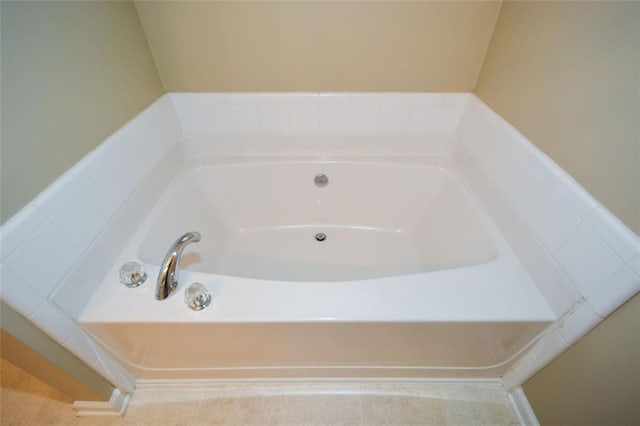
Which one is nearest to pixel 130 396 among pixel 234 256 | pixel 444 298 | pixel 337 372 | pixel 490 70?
pixel 234 256

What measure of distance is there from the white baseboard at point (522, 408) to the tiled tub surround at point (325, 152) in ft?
0.13

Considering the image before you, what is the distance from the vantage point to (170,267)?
669 mm

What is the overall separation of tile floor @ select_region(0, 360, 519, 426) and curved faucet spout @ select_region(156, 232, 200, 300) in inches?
22.1

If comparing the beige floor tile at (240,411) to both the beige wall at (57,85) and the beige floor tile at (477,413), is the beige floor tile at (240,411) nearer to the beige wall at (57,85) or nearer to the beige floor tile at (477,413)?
the beige floor tile at (477,413)

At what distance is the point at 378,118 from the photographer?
1.30m

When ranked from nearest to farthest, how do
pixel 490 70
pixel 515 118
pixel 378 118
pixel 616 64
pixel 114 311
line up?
pixel 616 64, pixel 114 311, pixel 515 118, pixel 490 70, pixel 378 118

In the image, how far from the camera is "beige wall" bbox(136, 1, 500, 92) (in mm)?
1022

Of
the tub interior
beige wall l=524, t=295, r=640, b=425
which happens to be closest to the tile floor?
beige wall l=524, t=295, r=640, b=425

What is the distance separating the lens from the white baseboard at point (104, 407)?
2.96ft

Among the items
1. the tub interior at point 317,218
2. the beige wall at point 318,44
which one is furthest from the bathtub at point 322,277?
the beige wall at point 318,44

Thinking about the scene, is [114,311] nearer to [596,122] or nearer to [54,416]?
[54,416]

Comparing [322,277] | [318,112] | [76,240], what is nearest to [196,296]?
[76,240]

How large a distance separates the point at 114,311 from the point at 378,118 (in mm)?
1260

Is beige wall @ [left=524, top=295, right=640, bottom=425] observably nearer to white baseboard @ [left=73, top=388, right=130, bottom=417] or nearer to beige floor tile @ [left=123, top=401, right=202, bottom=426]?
beige floor tile @ [left=123, top=401, right=202, bottom=426]
